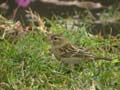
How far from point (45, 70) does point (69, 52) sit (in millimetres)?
336

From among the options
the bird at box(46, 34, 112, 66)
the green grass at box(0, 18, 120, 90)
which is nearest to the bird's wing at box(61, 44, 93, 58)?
the bird at box(46, 34, 112, 66)

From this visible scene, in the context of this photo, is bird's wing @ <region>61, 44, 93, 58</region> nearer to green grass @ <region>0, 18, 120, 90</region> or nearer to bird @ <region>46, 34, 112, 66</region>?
bird @ <region>46, 34, 112, 66</region>

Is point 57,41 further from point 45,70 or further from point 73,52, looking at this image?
point 45,70

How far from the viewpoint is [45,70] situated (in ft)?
21.9

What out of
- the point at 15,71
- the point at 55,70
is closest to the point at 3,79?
the point at 15,71

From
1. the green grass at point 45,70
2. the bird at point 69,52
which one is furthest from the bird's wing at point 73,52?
the green grass at point 45,70

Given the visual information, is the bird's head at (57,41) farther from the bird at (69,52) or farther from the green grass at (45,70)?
the green grass at (45,70)

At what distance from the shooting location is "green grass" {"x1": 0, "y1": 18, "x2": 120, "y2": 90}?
6273 mm

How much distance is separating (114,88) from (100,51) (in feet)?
3.80

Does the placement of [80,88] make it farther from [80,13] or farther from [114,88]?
[80,13]

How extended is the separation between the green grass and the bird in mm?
87

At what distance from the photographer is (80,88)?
6.08 meters

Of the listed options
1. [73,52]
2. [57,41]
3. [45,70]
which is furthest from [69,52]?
[45,70]

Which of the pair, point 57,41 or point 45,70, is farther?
point 57,41
